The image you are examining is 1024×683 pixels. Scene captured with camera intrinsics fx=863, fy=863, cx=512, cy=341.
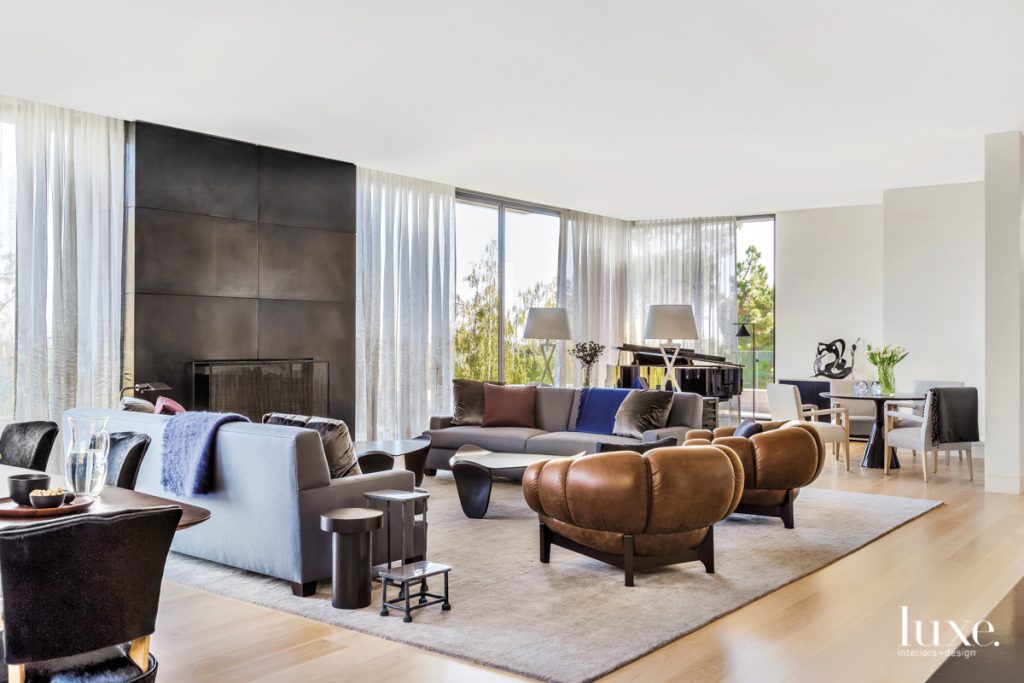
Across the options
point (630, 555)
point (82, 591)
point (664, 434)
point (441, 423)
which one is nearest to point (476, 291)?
point (441, 423)

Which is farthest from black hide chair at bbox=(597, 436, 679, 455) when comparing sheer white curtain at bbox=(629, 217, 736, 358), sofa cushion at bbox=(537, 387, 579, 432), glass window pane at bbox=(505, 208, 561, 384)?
sheer white curtain at bbox=(629, 217, 736, 358)

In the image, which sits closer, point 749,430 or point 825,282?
point 749,430

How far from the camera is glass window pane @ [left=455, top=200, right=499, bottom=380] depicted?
34.1 feet

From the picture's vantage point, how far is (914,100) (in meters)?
6.37

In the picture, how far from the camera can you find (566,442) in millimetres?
7203

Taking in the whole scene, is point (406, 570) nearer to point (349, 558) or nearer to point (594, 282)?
point (349, 558)

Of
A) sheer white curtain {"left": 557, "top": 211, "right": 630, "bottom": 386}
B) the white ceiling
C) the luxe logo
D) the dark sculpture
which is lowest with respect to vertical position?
the luxe logo

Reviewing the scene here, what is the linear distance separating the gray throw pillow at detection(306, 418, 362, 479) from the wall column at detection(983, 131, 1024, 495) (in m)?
5.64

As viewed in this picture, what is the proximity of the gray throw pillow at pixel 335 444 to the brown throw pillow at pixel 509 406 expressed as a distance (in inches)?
141

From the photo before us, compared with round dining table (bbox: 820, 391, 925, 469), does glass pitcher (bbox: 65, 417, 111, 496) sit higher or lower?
higher

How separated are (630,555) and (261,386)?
438 cm

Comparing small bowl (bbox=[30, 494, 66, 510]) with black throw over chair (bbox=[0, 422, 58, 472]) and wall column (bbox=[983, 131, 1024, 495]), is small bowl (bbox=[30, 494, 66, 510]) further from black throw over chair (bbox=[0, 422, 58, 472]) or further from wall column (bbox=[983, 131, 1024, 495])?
wall column (bbox=[983, 131, 1024, 495])

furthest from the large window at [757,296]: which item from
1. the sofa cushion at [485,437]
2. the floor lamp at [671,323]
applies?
the sofa cushion at [485,437]

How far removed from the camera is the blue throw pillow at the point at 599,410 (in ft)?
25.4
